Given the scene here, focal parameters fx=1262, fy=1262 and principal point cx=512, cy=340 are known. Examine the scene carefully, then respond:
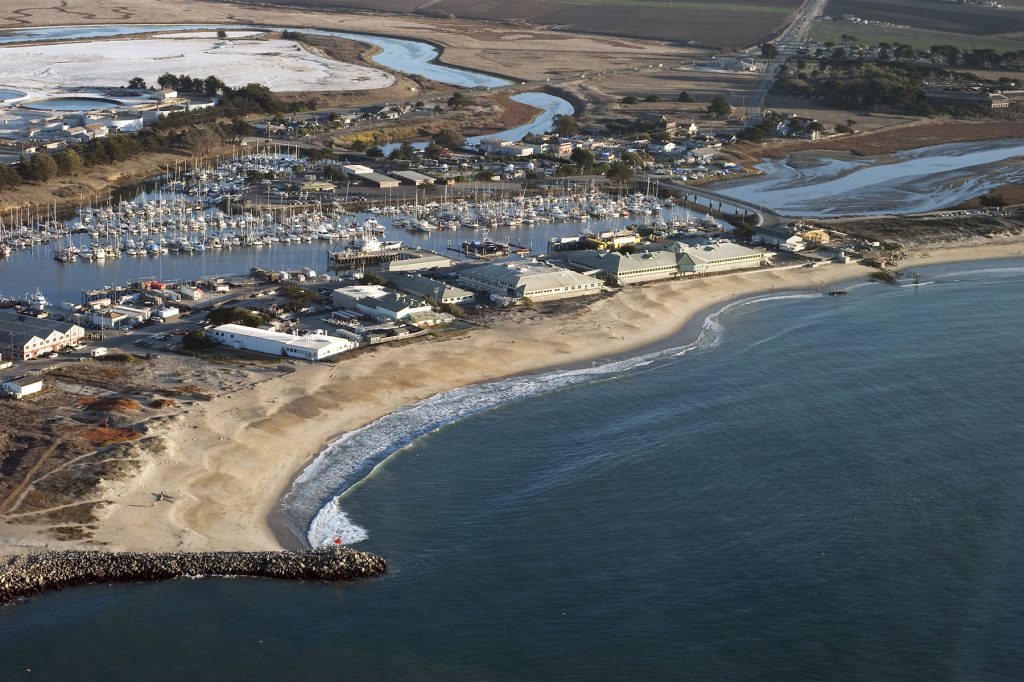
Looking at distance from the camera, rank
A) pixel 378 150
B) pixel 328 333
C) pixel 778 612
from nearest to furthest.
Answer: pixel 778 612
pixel 328 333
pixel 378 150

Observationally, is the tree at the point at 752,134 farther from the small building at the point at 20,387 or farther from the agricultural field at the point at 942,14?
the agricultural field at the point at 942,14

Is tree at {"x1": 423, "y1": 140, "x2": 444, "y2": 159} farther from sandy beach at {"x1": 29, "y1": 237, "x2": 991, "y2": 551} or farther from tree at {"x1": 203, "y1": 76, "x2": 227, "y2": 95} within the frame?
sandy beach at {"x1": 29, "y1": 237, "x2": 991, "y2": 551}

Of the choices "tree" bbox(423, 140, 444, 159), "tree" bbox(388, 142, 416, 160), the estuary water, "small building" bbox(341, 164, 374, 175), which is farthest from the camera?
"tree" bbox(423, 140, 444, 159)

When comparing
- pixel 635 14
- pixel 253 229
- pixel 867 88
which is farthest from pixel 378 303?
pixel 635 14

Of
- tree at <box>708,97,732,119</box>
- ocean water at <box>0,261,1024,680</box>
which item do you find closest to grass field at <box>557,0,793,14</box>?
tree at <box>708,97,732,119</box>

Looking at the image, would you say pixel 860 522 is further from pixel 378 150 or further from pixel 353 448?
pixel 378 150

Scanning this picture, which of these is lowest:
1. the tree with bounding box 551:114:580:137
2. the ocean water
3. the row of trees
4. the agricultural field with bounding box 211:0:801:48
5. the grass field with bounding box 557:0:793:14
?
the ocean water

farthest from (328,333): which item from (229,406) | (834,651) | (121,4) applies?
(121,4)

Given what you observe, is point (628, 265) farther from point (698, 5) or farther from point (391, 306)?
point (698, 5)
